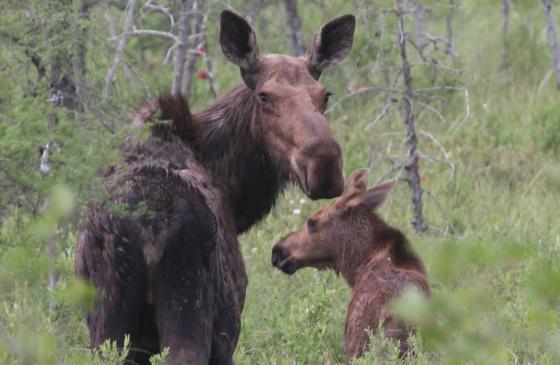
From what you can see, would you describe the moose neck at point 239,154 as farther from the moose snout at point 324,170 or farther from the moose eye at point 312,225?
the moose eye at point 312,225

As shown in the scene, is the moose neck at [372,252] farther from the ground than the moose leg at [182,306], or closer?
closer

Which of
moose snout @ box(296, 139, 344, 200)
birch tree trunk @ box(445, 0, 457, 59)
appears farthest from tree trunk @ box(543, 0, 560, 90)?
moose snout @ box(296, 139, 344, 200)

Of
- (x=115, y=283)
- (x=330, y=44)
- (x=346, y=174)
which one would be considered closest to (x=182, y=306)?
(x=115, y=283)

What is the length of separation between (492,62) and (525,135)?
9.49 ft

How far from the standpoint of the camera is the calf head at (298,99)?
525cm

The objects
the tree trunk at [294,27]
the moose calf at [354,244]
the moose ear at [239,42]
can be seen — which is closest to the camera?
the moose ear at [239,42]

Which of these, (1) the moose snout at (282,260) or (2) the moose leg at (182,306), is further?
(1) the moose snout at (282,260)

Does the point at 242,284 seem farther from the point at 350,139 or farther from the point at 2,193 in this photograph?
the point at 350,139

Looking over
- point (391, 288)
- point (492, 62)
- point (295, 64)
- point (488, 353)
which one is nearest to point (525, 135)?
point (492, 62)

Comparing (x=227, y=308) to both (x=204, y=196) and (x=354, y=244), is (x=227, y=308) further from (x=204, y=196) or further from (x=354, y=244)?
(x=354, y=244)

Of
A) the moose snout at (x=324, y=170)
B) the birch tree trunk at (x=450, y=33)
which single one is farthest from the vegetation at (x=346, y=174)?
the moose snout at (x=324, y=170)

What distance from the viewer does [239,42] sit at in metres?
6.07

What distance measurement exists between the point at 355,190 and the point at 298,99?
111 inches

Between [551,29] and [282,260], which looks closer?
[282,260]
